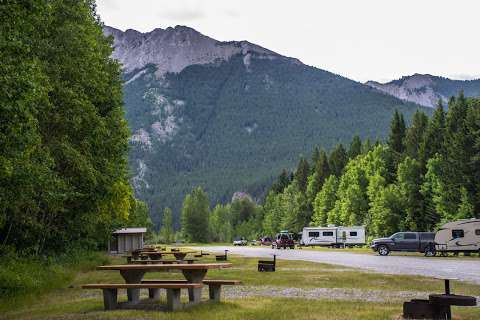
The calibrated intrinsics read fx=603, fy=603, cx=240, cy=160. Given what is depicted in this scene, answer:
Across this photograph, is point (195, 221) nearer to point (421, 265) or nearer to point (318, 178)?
point (318, 178)

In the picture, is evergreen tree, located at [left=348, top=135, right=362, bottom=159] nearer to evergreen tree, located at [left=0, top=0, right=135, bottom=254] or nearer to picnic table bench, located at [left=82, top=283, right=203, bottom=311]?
evergreen tree, located at [left=0, top=0, right=135, bottom=254]

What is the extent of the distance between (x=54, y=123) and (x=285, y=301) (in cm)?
1465

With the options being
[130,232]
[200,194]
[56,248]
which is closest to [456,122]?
[130,232]

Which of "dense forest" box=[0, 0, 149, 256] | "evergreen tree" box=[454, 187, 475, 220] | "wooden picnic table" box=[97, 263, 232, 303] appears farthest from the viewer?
"evergreen tree" box=[454, 187, 475, 220]

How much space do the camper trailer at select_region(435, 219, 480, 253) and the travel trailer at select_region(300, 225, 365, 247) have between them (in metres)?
29.8

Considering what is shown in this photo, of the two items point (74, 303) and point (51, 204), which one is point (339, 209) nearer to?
point (51, 204)

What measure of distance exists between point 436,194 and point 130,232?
34.9 meters

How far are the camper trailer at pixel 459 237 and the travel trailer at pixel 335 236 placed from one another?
29843 millimetres

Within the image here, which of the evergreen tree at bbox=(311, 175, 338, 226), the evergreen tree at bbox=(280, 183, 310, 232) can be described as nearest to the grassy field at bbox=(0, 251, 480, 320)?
the evergreen tree at bbox=(311, 175, 338, 226)

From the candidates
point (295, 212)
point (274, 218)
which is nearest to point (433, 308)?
point (295, 212)

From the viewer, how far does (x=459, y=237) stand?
49062mm

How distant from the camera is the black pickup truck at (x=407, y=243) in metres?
50.8

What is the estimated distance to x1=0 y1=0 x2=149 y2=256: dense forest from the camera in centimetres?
1411

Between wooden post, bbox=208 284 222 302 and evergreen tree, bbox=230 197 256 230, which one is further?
evergreen tree, bbox=230 197 256 230
